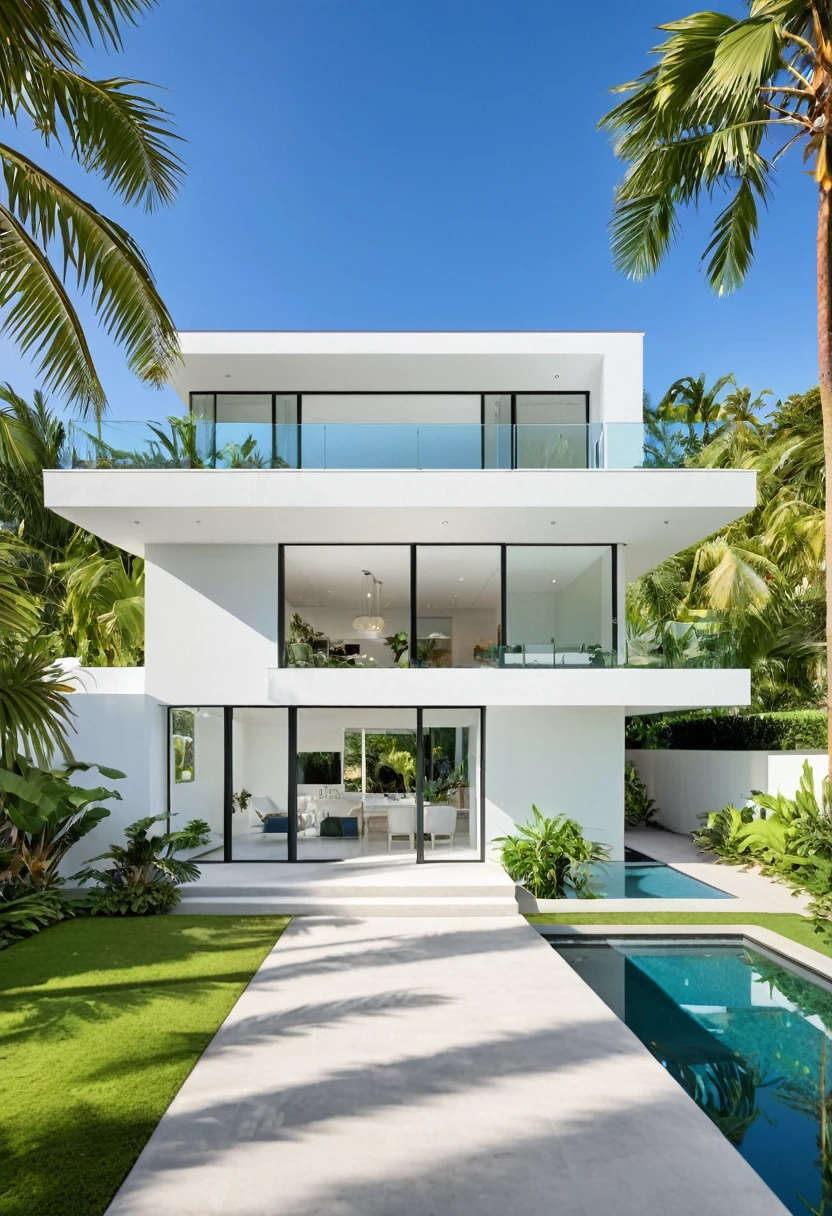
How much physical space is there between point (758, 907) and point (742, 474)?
6.31 meters

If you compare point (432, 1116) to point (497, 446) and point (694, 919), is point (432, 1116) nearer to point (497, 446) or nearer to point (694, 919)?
point (694, 919)

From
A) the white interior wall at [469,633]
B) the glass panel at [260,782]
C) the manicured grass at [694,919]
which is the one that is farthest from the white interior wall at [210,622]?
the manicured grass at [694,919]

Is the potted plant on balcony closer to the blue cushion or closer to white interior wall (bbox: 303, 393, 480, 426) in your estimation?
the blue cushion

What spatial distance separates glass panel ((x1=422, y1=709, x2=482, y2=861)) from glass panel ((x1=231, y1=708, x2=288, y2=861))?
247 centimetres

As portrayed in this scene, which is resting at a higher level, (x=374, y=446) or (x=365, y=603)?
(x=374, y=446)

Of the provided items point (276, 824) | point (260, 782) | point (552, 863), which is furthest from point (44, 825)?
point (552, 863)

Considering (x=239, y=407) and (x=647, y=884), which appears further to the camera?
(x=239, y=407)

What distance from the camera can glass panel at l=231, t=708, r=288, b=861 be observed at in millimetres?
14852

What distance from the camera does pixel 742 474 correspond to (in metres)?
13.4

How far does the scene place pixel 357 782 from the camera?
15.7 meters

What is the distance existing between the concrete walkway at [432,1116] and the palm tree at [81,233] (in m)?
5.46

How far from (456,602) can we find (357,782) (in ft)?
12.1

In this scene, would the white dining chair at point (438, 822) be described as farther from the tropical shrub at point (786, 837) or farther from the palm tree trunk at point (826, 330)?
the palm tree trunk at point (826, 330)

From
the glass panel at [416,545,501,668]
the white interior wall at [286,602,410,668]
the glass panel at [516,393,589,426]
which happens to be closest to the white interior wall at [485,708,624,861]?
the glass panel at [416,545,501,668]
